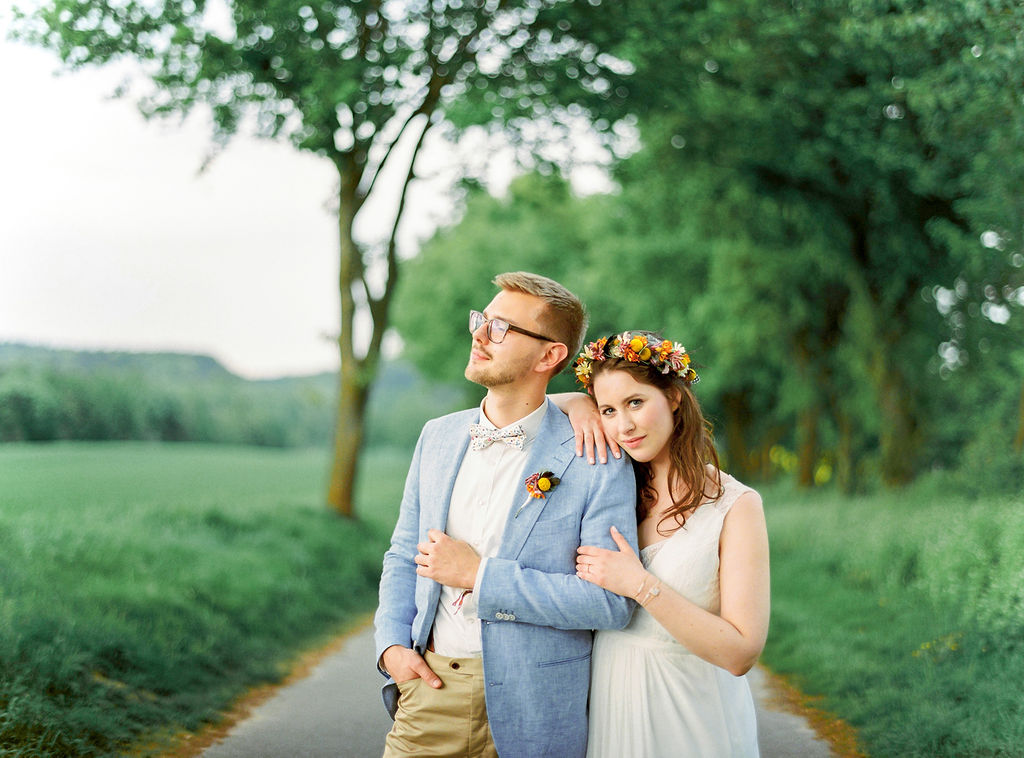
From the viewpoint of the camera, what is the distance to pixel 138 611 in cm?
680

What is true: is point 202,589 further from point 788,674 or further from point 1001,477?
point 1001,477

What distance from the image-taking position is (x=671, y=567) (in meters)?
3.29

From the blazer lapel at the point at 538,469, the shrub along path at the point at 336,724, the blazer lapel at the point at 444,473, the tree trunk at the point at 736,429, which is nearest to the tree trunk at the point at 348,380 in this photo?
the shrub along path at the point at 336,724

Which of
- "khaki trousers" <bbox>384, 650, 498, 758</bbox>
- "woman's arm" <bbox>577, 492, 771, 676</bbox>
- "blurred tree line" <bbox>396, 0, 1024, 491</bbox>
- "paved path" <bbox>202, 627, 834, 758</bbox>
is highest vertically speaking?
"blurred tree line" <bbox>396, 0, 1024, 491</bbox>

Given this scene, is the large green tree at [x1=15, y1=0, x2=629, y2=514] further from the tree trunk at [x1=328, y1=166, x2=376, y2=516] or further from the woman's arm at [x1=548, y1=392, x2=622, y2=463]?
the woman's arm at [x1=548, y1=392, x2=622, y2=463]

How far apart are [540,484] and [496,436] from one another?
0.33 m

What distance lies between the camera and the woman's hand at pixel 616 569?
312 centimetres

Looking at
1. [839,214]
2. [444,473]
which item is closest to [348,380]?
[839,214]

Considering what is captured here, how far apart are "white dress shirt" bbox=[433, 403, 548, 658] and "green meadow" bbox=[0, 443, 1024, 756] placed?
254 cm

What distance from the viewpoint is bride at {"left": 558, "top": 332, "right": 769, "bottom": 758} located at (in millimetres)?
3176

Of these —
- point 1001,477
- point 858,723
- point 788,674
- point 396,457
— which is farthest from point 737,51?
point 396,457

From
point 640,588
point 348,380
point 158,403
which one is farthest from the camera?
point 158,403

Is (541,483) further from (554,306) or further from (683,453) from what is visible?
(554,306)

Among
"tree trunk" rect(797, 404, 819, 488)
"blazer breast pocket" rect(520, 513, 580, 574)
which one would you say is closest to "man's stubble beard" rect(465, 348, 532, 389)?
"blazer breast pocket" rect(520, 513, 580, 574)
